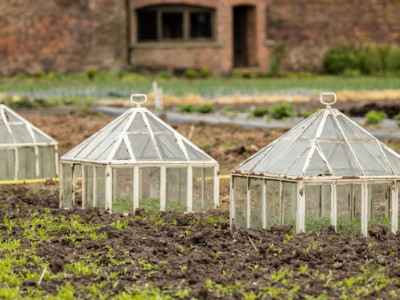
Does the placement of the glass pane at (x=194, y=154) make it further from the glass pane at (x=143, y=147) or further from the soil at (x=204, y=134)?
the soil at (x=204, y=134)

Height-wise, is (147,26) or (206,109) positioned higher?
(147,26)

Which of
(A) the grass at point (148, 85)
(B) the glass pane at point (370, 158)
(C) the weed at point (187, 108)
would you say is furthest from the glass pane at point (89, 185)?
(A) the grass at point (148, 85)

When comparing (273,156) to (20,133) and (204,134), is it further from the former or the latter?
(204,134)

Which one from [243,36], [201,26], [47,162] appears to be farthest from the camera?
[243,36]

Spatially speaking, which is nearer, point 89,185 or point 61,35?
point 89,185

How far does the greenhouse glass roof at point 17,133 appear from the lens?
41.0ft

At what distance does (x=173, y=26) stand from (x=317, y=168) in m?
26.5

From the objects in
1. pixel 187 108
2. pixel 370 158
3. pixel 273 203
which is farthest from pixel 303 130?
pixel 187 108

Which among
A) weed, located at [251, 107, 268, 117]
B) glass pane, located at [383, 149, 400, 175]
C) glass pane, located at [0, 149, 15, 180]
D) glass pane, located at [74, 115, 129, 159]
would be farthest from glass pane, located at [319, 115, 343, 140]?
weed, located at [251, 107, 268, 117]

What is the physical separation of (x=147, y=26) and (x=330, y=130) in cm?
2616

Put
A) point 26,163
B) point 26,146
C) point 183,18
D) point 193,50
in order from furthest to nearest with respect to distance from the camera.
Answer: point 183,18, point 193,50, point 26,163, point 26,146

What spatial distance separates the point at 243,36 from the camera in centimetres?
3612

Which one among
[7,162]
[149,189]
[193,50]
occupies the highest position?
[193,50]

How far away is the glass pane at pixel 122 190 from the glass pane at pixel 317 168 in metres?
2.17
